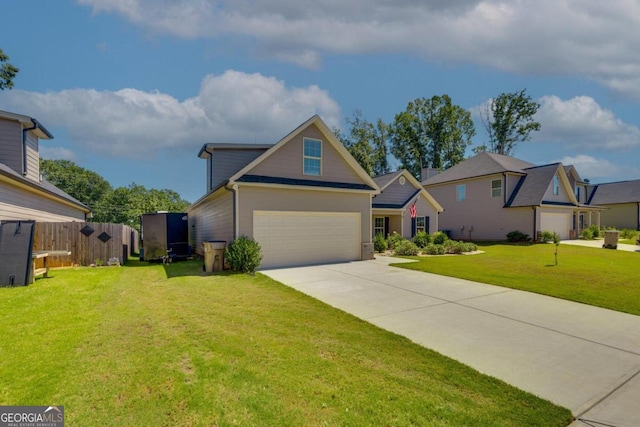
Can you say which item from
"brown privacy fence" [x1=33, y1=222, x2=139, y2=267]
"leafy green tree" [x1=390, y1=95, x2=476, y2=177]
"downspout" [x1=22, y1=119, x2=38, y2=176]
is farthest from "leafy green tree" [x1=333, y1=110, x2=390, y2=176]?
"downspout" [x1=22, y1=119, x2=38, y2=176]

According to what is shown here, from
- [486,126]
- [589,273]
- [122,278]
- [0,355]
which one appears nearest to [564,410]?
[0,355]

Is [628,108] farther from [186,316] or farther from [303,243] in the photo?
[186,316]

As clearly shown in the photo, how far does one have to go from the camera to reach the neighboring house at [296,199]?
37.9 ft

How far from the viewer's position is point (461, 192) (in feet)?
91.1

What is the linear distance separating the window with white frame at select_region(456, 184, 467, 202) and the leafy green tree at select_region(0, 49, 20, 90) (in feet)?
102

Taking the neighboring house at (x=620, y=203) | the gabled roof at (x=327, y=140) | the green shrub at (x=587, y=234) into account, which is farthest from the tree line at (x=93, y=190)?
the neighboring house at (x=620, y=203)

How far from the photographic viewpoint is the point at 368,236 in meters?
14.4

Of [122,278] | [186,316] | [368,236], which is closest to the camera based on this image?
[186,316]

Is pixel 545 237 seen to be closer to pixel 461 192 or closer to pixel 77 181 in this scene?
pixel 461 192

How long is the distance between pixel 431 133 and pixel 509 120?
1068 centimetres

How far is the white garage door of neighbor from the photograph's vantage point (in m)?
11.8

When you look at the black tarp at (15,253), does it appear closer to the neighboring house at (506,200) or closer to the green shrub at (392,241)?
the green shrub at (392,241)

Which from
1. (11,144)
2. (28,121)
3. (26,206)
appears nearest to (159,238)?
(26,206)

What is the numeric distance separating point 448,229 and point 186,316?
88.3 ft
